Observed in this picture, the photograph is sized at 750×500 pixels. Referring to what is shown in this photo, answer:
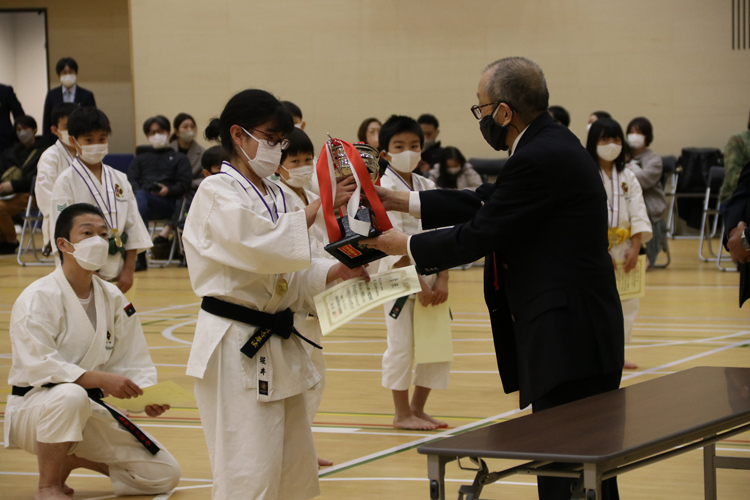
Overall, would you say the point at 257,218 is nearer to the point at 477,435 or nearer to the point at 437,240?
the point at 437,240

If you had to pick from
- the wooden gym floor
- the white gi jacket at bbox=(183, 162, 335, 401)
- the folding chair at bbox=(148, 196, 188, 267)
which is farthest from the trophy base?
the folding chair at bbox=(148, 196, 188, 267)

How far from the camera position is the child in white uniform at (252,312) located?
289cm

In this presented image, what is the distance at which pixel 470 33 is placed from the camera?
47.6 feet

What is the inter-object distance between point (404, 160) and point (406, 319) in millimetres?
897

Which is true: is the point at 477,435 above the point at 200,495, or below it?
above

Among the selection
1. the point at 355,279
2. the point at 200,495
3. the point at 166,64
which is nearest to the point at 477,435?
the point at 355,279

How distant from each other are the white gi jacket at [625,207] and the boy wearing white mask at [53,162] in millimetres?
3881

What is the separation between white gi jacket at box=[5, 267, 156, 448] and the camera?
→ 3838mm

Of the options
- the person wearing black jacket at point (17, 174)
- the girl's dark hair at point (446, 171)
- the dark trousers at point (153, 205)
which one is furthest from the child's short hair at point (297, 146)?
the person wearing black jacket at point (17, 174)

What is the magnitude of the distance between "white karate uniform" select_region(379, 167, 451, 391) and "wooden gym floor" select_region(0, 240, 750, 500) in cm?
26

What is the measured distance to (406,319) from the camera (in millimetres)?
5070

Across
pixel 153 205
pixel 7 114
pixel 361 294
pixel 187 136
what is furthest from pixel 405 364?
pixel 7 114

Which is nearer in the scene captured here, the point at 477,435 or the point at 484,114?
the point at 477,435

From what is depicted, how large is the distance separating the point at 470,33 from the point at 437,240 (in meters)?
12.0
